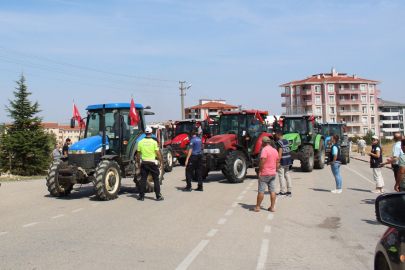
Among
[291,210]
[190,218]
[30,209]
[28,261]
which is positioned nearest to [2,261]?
[28,261]

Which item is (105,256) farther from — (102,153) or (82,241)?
(102,153)

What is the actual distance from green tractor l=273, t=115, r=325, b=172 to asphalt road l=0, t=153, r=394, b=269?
8336 millimetres

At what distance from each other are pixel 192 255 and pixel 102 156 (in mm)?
6679

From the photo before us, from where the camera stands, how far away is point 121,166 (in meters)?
12.7

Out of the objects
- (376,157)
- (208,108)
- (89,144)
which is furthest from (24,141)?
(208,108)

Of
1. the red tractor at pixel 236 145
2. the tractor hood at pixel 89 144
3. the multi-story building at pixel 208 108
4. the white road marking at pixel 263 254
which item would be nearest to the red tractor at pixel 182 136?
the red tractor at pixel 236 145

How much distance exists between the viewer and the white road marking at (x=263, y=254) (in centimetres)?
561

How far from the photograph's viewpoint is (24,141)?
4041cm

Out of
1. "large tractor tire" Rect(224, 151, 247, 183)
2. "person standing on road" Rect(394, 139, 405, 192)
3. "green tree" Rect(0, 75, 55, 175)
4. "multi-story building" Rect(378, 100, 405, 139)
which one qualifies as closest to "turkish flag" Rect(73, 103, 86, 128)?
"large tractor tire" Rect(224, 151, 247, 183)

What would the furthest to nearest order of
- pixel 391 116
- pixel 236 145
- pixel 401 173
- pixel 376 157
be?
pixel 391 116 < pixel 236 145 < pixel 376 157 < pixel 401 173

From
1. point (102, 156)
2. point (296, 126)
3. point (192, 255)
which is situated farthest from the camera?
point (296, 126)

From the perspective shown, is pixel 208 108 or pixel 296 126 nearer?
pixel 296 126

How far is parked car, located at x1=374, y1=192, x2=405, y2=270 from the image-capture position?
3.08 metres

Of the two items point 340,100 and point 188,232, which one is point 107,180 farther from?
point 340,100
